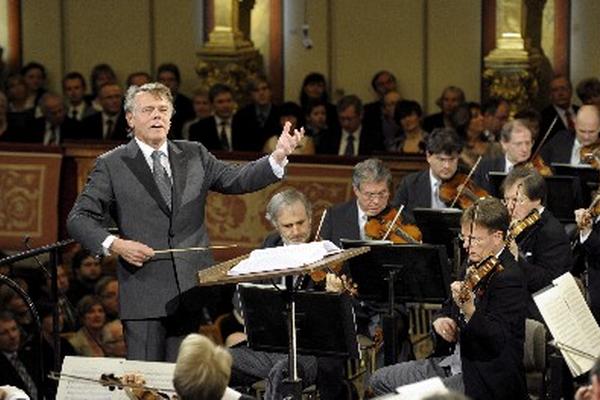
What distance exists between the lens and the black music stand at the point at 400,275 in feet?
26.6

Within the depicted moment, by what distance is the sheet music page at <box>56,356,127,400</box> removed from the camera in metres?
7.27

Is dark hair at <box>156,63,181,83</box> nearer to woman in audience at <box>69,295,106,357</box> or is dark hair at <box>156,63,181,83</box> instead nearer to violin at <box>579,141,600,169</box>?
woman in audience at <box>69,295,106,357</box>

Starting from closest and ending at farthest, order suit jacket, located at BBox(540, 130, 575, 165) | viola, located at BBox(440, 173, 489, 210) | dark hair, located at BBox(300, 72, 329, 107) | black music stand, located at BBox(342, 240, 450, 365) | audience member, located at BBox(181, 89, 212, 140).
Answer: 1. black music stand, located at BBox(342, 240, 450, 365)
2. viola, located at BBox(440, 173, 489, 210)
3. suit jacket, located at BBox(540, 130, 575, 165)
4. audience member, located at BBox(181, 89, 212, 140)
5. dark hair, located at BBox(300, 72, 329, 107)

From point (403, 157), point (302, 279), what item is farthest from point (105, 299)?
point (302, 279)

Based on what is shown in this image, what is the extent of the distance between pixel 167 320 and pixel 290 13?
6909mm

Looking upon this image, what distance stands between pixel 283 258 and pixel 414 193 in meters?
2.93

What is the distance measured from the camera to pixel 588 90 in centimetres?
1280

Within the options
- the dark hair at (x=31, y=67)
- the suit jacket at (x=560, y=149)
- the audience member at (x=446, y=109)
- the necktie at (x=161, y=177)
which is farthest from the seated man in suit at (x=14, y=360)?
the dark hair at (x=31, y=67)

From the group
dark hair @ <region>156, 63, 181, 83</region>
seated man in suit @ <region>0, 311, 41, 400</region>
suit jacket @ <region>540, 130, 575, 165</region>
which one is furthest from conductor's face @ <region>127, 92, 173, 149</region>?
dark hair @ <region>156, 63, 181, 83</region>

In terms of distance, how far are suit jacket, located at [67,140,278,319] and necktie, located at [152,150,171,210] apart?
0.8 inches

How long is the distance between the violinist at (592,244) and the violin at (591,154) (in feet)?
2.99

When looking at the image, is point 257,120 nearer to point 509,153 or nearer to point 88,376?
point 509,153

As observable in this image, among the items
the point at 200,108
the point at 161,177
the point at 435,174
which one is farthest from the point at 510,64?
the point at 161,177

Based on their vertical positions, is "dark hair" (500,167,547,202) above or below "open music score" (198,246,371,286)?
above
